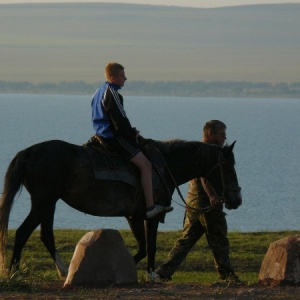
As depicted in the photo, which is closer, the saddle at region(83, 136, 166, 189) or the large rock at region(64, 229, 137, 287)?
the large rock at region(64, 229, 137, 287)

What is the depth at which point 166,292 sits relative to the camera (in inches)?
454

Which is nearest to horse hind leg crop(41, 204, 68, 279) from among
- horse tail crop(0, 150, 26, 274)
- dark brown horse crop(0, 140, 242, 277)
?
dark brown horse crop(0, 140, 242, 277)

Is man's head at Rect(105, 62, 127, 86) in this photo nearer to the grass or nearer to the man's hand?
the man's hand

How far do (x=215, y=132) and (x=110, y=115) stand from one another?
157cm

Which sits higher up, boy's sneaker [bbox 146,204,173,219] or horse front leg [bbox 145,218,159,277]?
boy's sneaker [bbox 146,204,173,219]

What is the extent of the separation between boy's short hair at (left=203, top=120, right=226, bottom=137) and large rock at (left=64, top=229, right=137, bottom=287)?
2.59 metres

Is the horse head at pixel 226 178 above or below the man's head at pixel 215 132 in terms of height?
below

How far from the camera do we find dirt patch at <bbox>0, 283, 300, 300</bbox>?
36.9ft

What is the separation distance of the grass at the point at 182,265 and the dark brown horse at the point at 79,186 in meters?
0.51

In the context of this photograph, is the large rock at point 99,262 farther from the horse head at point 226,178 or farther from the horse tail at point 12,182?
the horse head at point 226,178

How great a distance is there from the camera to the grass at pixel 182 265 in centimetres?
1299

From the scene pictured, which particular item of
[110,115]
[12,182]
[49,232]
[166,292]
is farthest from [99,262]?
A: [110,115]

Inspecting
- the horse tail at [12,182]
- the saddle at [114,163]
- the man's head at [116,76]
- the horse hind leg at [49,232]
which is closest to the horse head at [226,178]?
the saddle at [114,163]

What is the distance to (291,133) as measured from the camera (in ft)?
472
